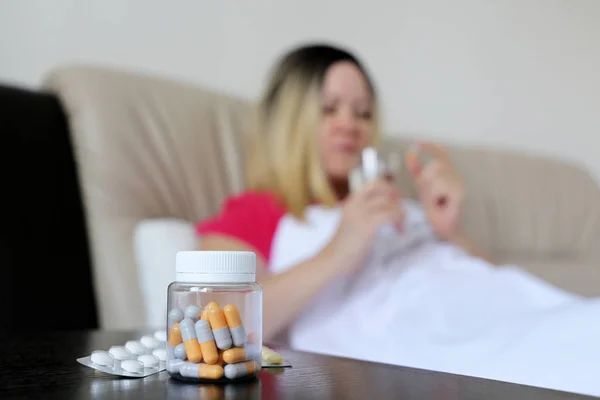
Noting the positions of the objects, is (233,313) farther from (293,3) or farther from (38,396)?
(293,3)

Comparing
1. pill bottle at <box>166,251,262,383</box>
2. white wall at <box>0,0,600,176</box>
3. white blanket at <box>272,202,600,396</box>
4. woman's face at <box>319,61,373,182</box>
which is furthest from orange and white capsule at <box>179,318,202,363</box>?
white wall at <box>0,0,600,176</box>

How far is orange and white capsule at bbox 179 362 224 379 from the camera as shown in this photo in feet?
1.39

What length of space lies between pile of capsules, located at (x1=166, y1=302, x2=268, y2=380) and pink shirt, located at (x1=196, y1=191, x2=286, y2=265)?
63 centimetres

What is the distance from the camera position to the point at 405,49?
78.3 inches

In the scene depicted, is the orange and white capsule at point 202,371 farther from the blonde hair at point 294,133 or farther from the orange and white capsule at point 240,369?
the blonde hair at point 294,133

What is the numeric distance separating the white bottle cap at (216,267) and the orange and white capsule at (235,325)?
0.02 metres

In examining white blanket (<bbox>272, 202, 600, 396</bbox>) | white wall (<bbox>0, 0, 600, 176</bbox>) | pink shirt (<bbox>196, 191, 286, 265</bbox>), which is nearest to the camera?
white blanket (<bbox>272, 202, 600, 396</bbox>)

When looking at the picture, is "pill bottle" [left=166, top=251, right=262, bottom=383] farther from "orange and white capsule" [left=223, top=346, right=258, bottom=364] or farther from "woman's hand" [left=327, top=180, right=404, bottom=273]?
"woman's hand" [left=327, top=180, right=404, bottom=273]

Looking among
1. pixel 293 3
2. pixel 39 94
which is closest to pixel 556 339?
pixel 39 94

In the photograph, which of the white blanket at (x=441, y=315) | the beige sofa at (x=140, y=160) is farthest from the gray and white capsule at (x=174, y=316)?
the beige sofa at (x=140, y=160)

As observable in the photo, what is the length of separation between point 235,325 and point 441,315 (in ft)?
1.70

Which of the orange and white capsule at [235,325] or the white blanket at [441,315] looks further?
the white blanket at [441,315]

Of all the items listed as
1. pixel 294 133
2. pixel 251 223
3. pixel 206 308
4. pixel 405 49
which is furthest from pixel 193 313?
pixel 405 49

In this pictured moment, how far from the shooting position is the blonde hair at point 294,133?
118 centimetres
